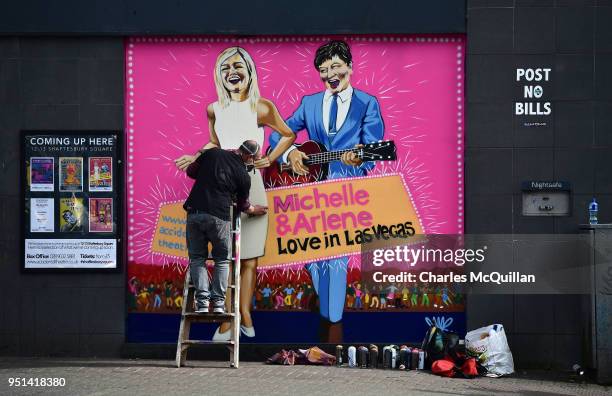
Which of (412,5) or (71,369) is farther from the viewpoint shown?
(412,5)

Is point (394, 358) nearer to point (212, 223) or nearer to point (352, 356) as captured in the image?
point (352, 356)

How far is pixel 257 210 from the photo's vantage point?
1212cm

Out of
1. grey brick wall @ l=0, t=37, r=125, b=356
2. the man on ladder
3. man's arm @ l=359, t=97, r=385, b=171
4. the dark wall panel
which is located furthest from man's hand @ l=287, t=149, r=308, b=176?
grey brick wall @ l=0, t=37, r=125, b=356

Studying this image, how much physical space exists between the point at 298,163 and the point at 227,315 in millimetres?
2138

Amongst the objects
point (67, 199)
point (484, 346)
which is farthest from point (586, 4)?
point (67, 199)

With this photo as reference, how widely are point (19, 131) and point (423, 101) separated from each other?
4.79 metres

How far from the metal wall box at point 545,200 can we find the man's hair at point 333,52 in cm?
258

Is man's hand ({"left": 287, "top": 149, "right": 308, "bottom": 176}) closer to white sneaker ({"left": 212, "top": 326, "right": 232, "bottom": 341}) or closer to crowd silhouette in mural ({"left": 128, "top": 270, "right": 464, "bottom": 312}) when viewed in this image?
crowd silhouette in mural ({"left": 128, "top": 270, "right": 464, "bottom": 312})

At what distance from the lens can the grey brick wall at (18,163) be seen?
40.2 feet

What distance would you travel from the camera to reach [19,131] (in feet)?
40.4

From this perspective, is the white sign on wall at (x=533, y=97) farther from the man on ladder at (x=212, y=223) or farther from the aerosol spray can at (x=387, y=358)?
the man on ladder at (x=212, y=223)

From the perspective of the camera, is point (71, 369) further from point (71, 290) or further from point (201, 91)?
point (201, 91)

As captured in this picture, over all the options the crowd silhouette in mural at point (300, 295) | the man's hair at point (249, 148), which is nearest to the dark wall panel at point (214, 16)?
the man's hair at point (249, 148)

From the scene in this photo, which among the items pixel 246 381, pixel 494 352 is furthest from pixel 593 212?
pixel 246 381
